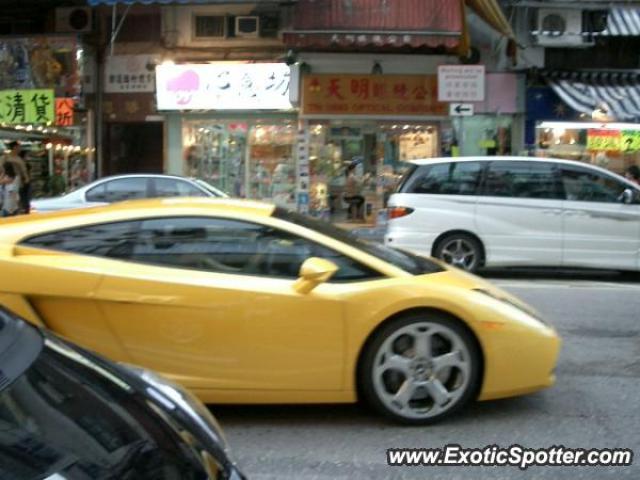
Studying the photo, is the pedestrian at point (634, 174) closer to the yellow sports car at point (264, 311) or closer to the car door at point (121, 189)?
the car door at point (121, 189)

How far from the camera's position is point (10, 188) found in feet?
48.6

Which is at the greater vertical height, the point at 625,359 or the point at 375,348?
the point at 375,348

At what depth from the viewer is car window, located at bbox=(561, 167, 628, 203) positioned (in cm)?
1064

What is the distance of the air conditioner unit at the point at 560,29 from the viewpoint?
1602 cm

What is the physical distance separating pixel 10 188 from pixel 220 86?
15.2 ft

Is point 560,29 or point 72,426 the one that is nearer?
point 72,426

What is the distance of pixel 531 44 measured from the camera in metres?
16.5

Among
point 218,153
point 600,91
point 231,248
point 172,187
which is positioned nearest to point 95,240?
point 231,248

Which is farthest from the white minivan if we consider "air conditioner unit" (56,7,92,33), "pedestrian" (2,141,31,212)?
"air conditioner unit" (56,7,92,33)

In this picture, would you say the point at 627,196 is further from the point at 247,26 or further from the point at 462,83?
the point at 247,26

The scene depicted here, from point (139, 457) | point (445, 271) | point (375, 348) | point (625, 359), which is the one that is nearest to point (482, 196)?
point (625, 359)

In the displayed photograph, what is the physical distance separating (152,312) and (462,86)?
1016 centimetres

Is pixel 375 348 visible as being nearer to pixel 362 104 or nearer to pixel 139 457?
pixel 139 457

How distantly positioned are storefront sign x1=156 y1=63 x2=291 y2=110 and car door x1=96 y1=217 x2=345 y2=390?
1234cm
